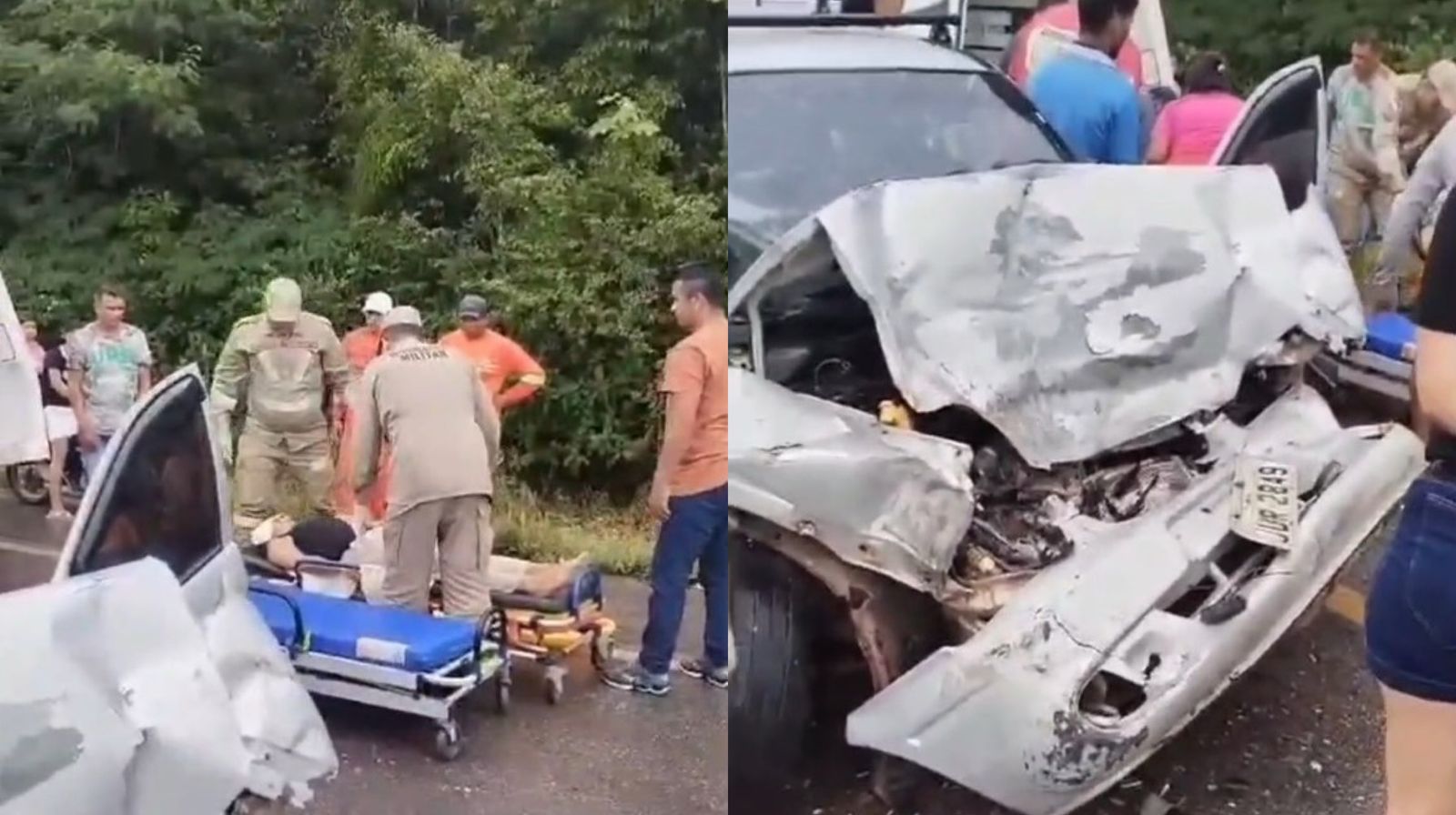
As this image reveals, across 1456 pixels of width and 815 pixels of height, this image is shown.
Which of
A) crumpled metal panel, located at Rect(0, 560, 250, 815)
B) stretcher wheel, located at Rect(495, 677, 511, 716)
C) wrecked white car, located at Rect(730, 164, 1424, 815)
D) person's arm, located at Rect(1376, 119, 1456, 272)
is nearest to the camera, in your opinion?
crumpled metal panel, located at Rect(0, 560, 250, 815)

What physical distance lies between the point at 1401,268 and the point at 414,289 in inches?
51.0

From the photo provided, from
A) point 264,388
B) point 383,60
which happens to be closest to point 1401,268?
point 383,60

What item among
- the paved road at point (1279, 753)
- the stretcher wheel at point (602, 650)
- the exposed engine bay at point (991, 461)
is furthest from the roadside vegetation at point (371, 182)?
the paved road at point (1279, 753)

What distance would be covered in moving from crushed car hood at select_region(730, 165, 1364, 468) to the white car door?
0.94m

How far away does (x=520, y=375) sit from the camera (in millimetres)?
2129

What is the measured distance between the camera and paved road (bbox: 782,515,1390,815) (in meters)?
2.12

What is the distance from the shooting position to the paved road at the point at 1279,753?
2.12m

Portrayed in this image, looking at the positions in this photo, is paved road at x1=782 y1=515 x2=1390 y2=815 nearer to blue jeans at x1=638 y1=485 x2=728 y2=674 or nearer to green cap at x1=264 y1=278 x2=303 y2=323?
blue jeans at x1=638 y1=485 x2=728 y2=674

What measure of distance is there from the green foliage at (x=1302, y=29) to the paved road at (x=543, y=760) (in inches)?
41.2

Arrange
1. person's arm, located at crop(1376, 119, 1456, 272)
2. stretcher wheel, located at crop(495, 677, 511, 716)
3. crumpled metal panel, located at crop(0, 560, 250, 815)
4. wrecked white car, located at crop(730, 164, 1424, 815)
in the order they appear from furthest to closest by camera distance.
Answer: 1. stretcher wheel, located at crop(495, 677, 511, 716)
2. person's arm, located at crop(1376, 119, 1456, 272)
3. wrecked white car, located at crop(730, 164, 1424, 815)
4. crumpled metal panel, located at crop(0, 560, 250, 815)

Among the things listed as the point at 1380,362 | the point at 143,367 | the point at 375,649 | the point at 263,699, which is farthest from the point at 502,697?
the point at 1380,362

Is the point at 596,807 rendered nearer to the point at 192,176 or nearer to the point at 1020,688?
the point at 1020,688

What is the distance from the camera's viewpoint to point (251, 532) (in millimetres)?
2184

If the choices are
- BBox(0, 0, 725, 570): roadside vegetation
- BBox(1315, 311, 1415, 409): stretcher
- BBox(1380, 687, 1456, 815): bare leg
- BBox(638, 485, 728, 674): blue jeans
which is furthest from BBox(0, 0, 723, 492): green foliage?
BBox(1380, 687, 1456, 815): bare leg
